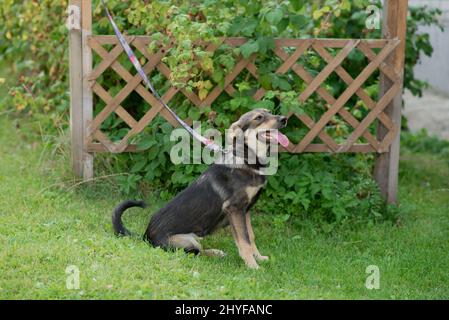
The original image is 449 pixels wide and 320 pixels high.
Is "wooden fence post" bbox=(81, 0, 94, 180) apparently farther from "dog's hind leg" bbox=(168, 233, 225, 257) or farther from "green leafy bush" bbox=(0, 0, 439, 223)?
"dog's hind leg" bbox=(168, 233, 225, 257)

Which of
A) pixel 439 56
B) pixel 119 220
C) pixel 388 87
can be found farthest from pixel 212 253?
pixel 439 56

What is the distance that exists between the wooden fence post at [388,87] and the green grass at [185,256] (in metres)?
0.31

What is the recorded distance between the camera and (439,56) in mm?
10375

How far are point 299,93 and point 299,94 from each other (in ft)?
0.20

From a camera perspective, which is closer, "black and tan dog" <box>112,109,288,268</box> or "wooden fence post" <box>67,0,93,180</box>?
"black and tan dog" <box>112,109,288,268</box>

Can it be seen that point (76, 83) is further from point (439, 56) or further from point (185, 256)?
point (439, 56)

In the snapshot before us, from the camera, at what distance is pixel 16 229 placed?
5.17 metres

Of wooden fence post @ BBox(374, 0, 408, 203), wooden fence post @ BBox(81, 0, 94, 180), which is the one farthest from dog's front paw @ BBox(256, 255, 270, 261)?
wooden fence post @ BBox(81, 0, 94, 180)

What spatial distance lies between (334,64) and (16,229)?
9.89ft

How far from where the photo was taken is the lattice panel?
5.86m

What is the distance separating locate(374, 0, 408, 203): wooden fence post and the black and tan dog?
1.70m

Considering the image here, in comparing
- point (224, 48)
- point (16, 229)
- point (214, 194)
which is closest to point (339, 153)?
point (224, 48)

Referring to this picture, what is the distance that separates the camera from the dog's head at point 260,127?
479 cm

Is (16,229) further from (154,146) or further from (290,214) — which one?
(290,214)
